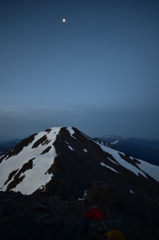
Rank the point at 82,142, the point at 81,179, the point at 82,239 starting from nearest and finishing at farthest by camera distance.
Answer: the point at 82,239 → the point at 81,179 → the point at 82,142

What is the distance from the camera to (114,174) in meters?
43.6

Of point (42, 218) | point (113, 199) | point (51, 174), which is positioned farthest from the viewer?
point (51, 174)

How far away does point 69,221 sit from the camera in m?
11.3

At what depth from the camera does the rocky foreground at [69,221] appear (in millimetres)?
7668

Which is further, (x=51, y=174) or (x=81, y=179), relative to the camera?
(x=81, y=179)

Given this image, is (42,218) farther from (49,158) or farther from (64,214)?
(49,158)

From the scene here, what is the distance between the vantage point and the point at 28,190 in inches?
1076

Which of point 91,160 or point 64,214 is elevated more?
point 64,214

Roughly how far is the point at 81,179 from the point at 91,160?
15.0 meters

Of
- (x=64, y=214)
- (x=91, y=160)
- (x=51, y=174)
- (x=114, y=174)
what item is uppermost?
(x=64, y=214)

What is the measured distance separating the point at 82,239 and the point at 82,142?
5045 centimetres

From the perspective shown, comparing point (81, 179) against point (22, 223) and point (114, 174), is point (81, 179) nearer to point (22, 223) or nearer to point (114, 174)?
point (114, 174)

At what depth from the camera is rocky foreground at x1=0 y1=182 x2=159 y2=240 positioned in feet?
25.2

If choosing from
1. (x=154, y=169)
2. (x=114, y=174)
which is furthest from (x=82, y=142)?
(x=154, y=169)
